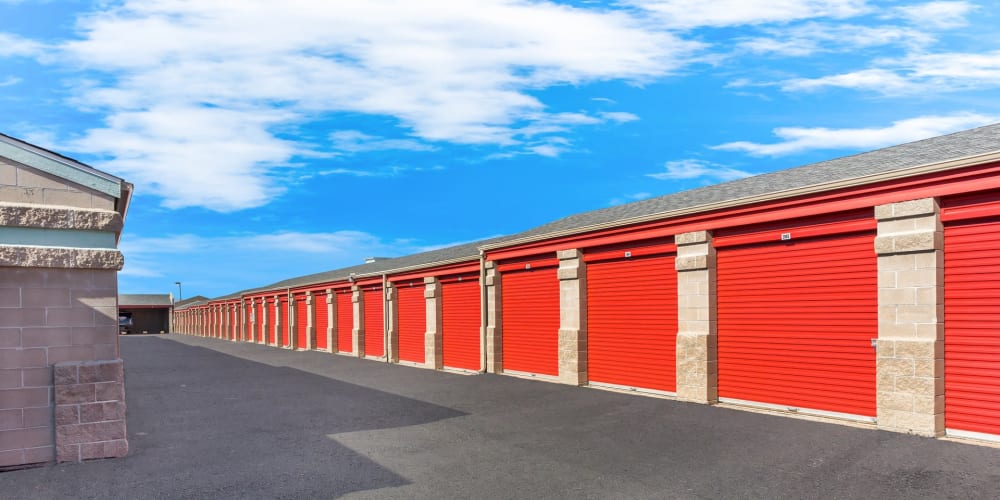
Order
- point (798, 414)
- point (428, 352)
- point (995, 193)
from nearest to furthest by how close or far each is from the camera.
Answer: point (995, 193), point (798, 414), point (428, 352)

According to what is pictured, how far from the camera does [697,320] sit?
15484mm

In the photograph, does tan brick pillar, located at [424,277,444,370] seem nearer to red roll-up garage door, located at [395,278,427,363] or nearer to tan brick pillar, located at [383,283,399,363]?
red roll-up garage door, located at [395,278,427,363]

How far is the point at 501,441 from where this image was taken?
12.2 metres

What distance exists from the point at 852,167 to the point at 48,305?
1477 centimetres

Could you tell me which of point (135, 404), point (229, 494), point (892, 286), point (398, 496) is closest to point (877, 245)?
point (892, 286)

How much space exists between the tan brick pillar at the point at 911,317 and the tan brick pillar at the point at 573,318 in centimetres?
847

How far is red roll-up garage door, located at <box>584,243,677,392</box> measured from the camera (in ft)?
54.2

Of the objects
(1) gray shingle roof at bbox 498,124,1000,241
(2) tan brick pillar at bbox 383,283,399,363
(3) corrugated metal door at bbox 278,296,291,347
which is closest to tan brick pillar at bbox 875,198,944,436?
(1) gray shingle roof at bbox 498,124,1000,241

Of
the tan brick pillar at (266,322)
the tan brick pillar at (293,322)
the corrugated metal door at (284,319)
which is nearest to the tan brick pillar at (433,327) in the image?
the tan brick pillar at (293,322)

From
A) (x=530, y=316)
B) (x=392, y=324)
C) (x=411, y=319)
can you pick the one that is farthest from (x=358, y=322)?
(x=530, y=316)

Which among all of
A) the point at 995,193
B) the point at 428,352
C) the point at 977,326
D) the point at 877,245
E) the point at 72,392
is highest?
the point at 995,193

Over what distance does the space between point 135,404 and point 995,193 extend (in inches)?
758

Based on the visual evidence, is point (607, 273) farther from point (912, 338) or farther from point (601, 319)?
point (912, 338)

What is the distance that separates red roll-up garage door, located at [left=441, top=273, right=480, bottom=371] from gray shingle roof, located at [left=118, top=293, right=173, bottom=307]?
8841 cm
